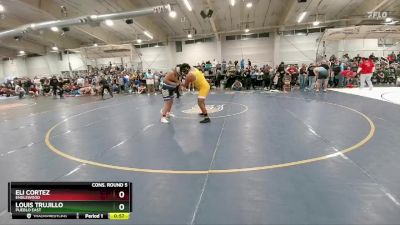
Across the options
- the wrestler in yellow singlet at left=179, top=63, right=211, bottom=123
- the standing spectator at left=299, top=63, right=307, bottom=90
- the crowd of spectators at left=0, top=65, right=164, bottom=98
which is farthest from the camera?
the crowd of spectators at left=0, top=65, right=164, bottom=98

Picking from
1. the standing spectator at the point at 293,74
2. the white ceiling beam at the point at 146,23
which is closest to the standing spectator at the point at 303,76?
the standing spectator at the point at 293,74

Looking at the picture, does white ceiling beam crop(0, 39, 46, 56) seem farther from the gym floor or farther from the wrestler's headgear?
the wrestler's headgear

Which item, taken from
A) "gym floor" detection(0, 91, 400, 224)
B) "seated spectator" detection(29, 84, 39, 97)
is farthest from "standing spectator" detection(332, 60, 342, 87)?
"seated spectator" detection(29, 84, 39, 97)

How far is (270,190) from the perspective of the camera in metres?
3.21

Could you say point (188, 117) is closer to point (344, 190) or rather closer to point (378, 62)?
point (344, 190)

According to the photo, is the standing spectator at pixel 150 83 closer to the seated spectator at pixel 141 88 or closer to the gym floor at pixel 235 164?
the seated spectator at pixel 141 88

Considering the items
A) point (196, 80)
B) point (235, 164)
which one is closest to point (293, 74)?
point (196, 80)

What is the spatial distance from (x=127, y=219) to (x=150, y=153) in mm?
2142

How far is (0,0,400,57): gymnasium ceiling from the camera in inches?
682

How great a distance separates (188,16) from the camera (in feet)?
69.5

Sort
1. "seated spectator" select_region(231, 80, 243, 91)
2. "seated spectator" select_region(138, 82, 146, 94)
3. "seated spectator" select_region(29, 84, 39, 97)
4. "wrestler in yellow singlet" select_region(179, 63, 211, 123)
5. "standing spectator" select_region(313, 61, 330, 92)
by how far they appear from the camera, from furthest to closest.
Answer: "seated spectator" select_region(29, 84, 39, 97) < "seated spectator" select_region(138, 82, 146, 94) < "seated spectator" select_region(231, 80, 243, 91) < "standing spectator" select_region(313, 61, 330, 92) < "wrestler in yellow singlet" select_region(179, 63, 211, 123)
